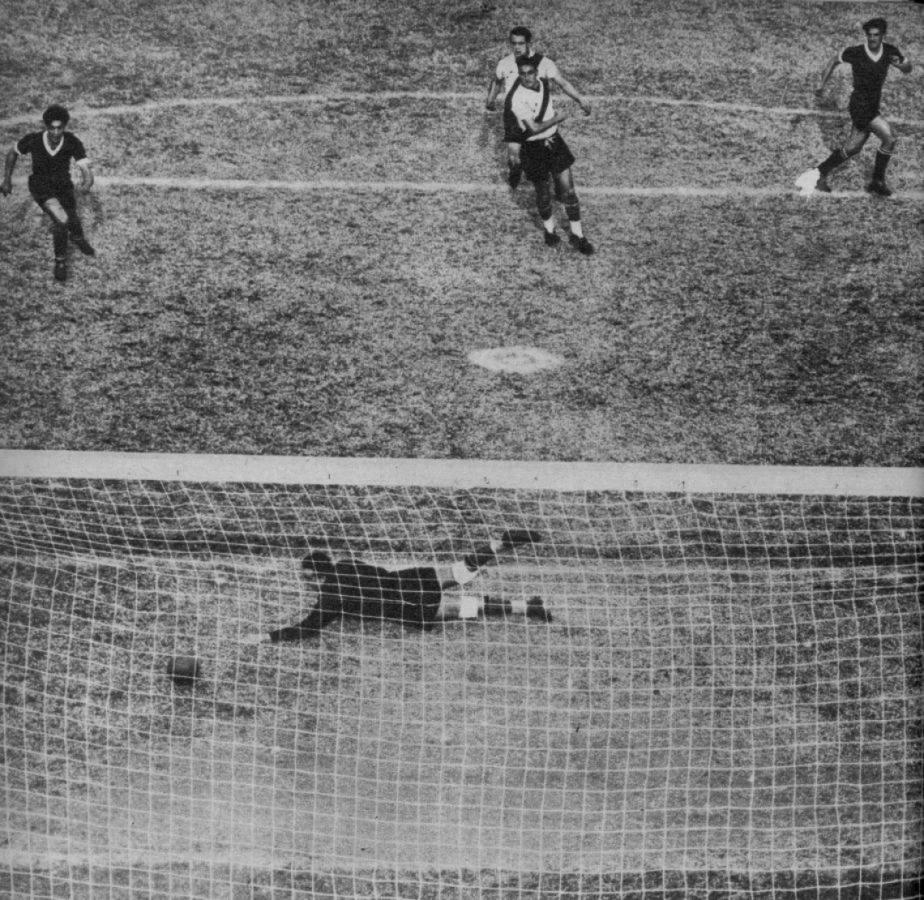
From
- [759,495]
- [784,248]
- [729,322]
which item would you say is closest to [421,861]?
[759,495]

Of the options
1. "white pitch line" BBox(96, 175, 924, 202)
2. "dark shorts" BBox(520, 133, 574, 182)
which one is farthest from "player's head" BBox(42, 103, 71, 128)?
"dark shorts" BBox(520, 133, 574, 182)

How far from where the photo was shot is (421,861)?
5238 mm

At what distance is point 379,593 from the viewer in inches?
221

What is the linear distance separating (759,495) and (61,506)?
3.88m

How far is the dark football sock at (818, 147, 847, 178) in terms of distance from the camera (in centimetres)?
614

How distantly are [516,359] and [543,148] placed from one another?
1.26 metres

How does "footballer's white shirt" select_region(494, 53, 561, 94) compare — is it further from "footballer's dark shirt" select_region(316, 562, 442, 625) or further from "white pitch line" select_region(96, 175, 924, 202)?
"footballer's dark shirt" select_region(316, 562, 442, 625)

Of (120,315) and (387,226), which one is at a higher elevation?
(387,226)

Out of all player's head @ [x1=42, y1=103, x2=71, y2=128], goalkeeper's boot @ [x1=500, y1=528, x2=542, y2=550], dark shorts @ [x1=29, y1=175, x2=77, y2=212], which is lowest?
goalkeeper's boot @ [x1=500, y1=528, x2=542, y2=550]

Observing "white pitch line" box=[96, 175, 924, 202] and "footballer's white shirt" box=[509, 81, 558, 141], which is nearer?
"footballer's white shirt" box=[509, 81, 558, 141]

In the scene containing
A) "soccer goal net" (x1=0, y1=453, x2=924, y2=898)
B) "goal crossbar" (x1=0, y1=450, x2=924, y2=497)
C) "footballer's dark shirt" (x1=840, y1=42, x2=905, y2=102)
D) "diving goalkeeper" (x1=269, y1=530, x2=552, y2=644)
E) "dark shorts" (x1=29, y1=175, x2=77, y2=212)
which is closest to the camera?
"soccer goal net" (x1=0, y1=453, x2=924, y2=898)

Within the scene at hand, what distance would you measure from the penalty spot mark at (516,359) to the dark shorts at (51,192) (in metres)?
2.51

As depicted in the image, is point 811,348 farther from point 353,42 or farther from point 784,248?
point 353,42

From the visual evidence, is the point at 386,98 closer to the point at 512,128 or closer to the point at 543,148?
the point at 512,128
